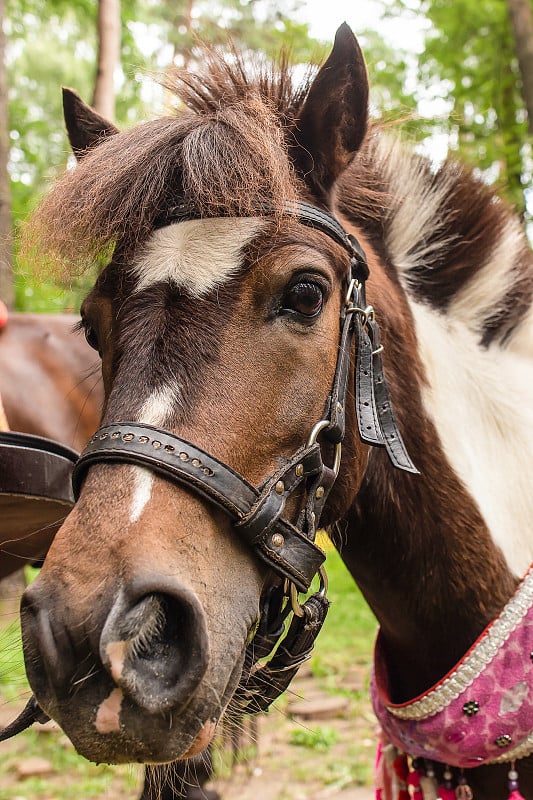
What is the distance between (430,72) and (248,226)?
980 centimetres

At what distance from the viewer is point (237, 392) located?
5.28 ft

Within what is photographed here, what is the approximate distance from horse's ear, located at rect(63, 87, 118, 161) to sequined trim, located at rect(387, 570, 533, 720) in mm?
1887

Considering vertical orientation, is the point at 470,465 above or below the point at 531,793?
above

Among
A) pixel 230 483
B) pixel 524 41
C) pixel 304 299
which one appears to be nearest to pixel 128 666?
pixel 230 483

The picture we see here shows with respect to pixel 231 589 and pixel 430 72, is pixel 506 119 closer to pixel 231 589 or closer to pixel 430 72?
pixel 430 72

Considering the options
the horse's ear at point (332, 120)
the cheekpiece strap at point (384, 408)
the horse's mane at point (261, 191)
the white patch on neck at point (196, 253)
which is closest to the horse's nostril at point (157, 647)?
the white patch on neck at point (196, 253)

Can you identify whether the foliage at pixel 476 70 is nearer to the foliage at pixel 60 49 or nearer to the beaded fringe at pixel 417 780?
the foliage at pixel 60 49

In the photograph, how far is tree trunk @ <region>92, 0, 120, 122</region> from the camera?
7.35 m

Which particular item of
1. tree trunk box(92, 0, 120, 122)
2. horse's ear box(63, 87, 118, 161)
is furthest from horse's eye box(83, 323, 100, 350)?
tree trunk box(92, 0, 120, 122)

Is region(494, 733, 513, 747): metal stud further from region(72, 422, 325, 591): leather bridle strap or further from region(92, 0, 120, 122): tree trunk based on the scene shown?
region(92, 0, 120, 122): tree trunk

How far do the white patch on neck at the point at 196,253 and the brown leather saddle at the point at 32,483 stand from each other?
2.98 ft

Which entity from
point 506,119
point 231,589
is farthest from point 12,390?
point 506,119

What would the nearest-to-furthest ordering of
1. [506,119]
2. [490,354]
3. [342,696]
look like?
[490,354] → [342,696] → [506,119]

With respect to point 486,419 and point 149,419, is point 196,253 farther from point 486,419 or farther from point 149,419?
point 486,419
